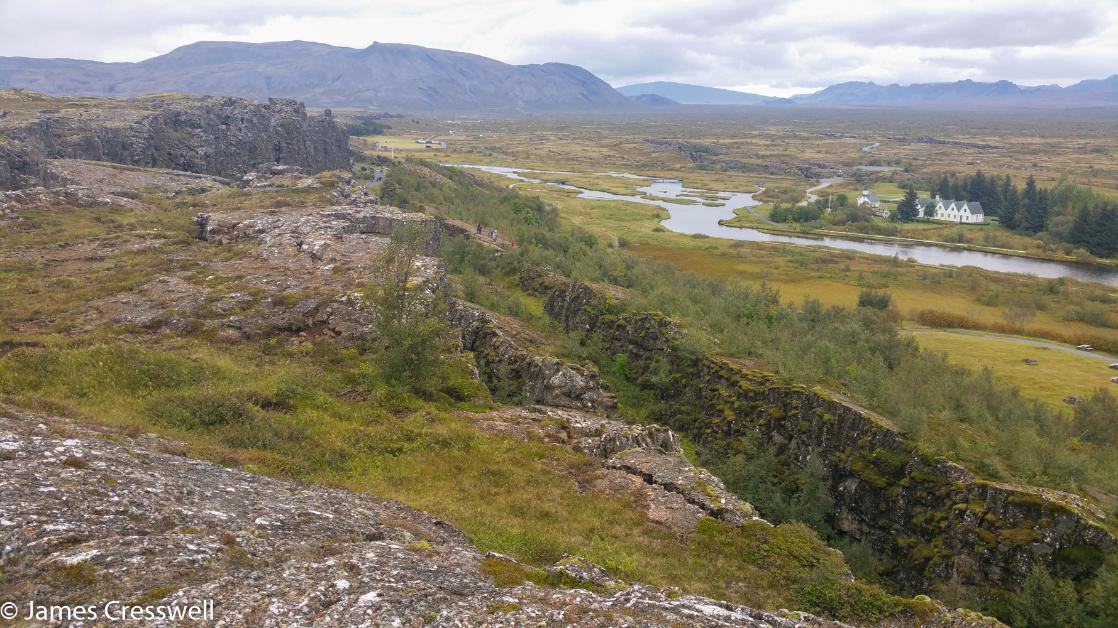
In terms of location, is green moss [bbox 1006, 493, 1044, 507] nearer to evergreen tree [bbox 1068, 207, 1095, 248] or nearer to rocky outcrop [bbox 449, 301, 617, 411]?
rocky outcrop [bbox 449, 301, 617, 411]

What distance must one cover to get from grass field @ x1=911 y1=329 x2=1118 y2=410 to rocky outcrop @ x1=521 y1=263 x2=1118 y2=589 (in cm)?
3300

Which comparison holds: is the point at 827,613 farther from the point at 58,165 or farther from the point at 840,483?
the point at 58,165

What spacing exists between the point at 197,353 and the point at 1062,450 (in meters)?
47.6

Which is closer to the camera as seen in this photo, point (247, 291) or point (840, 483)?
point (840, 483)

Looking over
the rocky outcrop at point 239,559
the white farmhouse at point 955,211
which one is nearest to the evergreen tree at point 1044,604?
the rocky outcrop at point 239,559

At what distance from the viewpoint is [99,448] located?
57.8 feet

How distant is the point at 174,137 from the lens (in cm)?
10638

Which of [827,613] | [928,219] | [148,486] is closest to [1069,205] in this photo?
[928,219]

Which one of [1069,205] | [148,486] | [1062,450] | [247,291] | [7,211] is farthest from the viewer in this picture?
[1069,205]

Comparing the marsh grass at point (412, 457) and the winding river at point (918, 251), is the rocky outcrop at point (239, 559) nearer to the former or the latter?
the marsh grass at point (412, 457)

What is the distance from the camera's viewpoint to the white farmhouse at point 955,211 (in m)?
184

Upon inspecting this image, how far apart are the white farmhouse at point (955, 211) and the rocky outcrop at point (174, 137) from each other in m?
165

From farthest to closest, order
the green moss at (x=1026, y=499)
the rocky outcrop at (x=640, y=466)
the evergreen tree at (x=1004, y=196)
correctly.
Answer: the evergreen tree at (x=1004, y=196) < the green moss at (x=1026, y=499) < the rocky outcrop at (x=640, y=466)

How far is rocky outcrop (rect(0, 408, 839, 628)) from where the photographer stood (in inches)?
485
